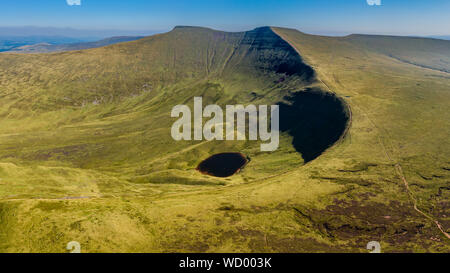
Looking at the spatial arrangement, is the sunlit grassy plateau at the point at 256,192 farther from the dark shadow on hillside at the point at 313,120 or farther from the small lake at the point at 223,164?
the small lake at the point at 223,164

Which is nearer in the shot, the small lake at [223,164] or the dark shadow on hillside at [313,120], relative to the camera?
the small lake at [223,164]

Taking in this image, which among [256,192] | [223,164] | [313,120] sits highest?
[313,120]

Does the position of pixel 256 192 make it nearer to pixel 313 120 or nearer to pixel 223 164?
pixel 223 164

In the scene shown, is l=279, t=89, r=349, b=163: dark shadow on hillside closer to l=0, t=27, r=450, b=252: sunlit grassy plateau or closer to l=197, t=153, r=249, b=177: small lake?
l=0, t=27, r=450, b=252: sunlit grassy plateau

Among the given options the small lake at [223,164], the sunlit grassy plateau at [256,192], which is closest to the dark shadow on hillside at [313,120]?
the sunlit grassy plateau at [256,192]

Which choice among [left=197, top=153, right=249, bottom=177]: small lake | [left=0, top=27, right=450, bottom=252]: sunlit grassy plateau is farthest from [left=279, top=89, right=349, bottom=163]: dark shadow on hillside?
[left=197, top=153, right=249, bottom=177]: small lake

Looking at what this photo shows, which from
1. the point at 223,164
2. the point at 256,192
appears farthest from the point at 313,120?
the point at 256,192
